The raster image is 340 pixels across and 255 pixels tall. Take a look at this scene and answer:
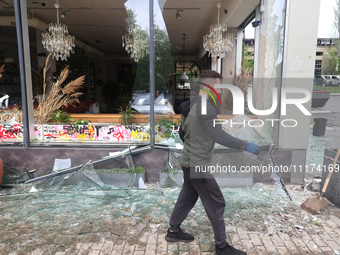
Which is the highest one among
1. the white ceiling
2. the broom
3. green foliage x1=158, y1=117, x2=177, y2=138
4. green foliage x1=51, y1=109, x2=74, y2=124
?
the white ceiling

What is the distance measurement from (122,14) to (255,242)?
6.77 meters

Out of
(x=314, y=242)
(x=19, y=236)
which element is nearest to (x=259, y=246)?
(x=314, y=242)

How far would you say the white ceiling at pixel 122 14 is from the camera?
6.82 meters

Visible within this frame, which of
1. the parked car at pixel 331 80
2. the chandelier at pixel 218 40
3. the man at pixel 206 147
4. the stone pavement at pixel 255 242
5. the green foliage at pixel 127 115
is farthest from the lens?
the chandelier at pixel 218 40

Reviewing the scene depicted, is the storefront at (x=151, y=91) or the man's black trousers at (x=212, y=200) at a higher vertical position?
the storefront at (x=151, y=91)

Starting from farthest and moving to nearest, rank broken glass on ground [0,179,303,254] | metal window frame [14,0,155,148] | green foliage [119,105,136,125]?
green foliage [119,105,136,125] → metal window frame [14,0,155,148] → broken glass on ground [0,179,303,254]

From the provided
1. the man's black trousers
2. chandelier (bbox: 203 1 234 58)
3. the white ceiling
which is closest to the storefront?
the white ceiling

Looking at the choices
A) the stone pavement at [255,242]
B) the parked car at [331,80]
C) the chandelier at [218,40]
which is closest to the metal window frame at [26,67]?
the stone pavement at [255,242]

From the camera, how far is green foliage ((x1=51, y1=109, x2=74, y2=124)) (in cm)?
528

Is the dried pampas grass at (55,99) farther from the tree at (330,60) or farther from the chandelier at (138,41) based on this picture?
the tree at (330,60)

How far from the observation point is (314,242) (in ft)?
9.99

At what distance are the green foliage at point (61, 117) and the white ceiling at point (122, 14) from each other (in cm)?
241

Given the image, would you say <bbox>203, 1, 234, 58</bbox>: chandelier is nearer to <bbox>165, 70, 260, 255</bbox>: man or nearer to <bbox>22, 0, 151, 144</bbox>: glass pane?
<bbox>22, 0, 151, 144</bbox>: glass pane

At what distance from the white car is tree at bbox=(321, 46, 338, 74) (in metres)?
3.17
